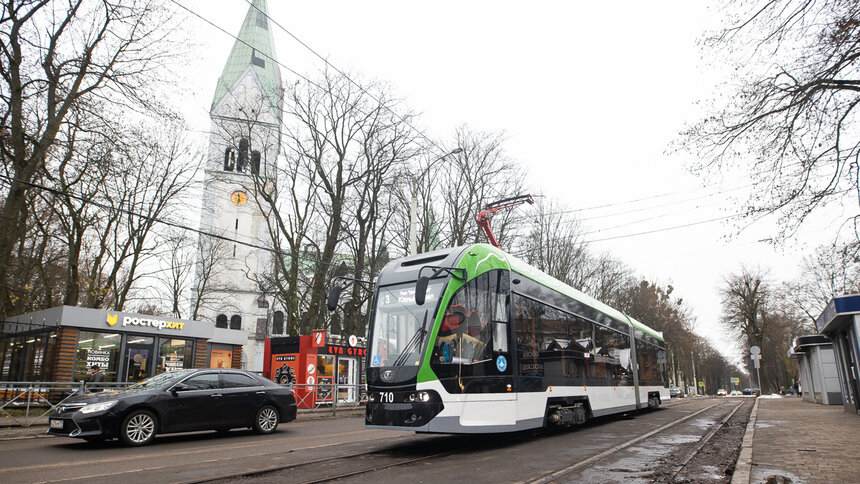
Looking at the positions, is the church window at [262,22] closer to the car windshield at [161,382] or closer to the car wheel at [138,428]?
the car windshield at [161,382]

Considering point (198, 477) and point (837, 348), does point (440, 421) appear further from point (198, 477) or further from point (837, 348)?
point (837, 348)

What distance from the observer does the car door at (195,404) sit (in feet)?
34.9

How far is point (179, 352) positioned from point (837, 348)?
24.7 metres

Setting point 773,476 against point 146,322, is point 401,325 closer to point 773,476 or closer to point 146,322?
point 773,476

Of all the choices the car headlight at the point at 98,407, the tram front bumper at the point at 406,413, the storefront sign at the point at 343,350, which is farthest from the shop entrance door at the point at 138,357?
the tram front bumper at the point at 406,413

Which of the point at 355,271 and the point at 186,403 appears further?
the point at 355,271

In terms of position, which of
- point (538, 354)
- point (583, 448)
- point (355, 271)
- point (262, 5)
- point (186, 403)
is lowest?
point (583, 448)

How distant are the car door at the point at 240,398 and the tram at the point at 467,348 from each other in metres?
4.13

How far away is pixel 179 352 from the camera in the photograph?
22750mm

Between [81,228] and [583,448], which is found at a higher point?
[81,228]

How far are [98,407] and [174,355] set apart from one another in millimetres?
13761

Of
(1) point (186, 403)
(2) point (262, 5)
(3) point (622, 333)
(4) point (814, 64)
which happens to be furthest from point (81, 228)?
(2) point (262, 5)

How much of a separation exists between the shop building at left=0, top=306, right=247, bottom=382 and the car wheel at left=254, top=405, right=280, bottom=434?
35.1 feet

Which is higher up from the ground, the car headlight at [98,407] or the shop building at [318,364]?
the shop building at [318,364]
